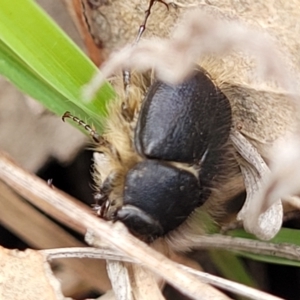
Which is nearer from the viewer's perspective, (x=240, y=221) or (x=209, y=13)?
(x=209, y=13)

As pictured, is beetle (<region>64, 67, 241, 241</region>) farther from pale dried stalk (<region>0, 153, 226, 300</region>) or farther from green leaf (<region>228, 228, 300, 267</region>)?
green leaf (<region>228, 228, 300, 267</region>)

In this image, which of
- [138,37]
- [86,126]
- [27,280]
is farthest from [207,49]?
[27,280]

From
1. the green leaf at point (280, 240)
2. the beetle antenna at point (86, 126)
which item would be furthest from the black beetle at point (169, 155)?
the green leaf at point (280, 240)

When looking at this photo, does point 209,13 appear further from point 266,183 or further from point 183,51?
point 266,183

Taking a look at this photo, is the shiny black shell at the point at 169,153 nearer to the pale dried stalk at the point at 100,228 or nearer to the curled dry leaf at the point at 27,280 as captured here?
the pale dried stalk at the point at 100,228

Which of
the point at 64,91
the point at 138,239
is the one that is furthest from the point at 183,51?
the point at 138,239
